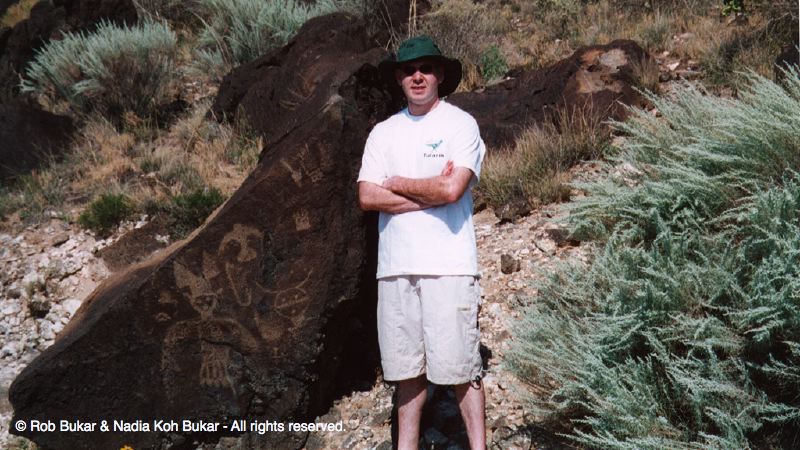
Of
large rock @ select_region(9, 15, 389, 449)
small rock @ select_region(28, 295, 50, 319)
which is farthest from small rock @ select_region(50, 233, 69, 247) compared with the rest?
large rock @ select_region(9, 15, 389, 449)

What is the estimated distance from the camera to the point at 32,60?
11156 mm

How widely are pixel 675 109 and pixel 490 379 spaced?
3.09 meters

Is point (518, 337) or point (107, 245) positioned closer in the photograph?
point (518, 337)

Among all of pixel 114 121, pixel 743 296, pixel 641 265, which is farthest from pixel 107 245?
pixel 743 296

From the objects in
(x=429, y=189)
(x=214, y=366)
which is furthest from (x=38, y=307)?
(x=429, y=189)

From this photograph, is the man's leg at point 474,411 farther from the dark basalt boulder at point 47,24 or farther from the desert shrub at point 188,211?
the dark basalt boulder at point 47,24

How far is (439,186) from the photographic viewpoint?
11.0 ft

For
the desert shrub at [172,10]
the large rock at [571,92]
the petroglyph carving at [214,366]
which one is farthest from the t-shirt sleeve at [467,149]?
the desert shrub at [172,10]

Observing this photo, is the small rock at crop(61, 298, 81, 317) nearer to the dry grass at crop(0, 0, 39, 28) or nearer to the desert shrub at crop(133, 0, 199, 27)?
the desert shrub at crop(133, 0, 199, 27)

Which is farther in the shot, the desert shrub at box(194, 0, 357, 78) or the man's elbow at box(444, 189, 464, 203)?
the desert shrub at box(194, 0, 357, 78)

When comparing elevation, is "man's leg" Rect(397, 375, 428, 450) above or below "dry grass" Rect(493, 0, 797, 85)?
above

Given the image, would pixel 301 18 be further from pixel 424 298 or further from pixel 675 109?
pixel 424 298

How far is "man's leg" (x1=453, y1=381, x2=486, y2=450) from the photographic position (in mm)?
3412

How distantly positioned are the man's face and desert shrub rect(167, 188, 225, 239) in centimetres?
369
